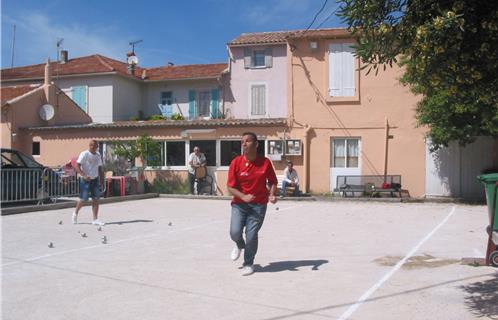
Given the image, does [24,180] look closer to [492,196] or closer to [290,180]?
[290,180]

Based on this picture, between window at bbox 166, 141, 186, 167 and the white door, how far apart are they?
6.55 metres

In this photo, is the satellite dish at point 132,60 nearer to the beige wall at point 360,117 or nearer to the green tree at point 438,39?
the beige wall at point 360,117

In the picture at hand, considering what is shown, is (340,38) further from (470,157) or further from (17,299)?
(17,299)

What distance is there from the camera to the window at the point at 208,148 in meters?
23.0

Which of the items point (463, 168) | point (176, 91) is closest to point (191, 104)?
point (176, 91)

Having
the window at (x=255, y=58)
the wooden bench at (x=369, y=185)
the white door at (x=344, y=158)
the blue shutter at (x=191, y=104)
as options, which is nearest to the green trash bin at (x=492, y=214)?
the wooden bench at (x=369, y=185)

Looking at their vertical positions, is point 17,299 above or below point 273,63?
below

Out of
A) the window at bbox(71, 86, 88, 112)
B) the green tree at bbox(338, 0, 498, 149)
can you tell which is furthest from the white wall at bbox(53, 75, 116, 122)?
the green tree at bbox(338, 0, 498, 149)

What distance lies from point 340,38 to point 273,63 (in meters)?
6.46

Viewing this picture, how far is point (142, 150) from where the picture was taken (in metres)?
22.1

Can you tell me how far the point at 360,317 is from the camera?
5.18m

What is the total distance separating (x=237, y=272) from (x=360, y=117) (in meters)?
15.8

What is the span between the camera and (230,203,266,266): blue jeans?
698 centimetres

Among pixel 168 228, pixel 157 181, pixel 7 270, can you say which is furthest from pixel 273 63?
pixel 7 270
